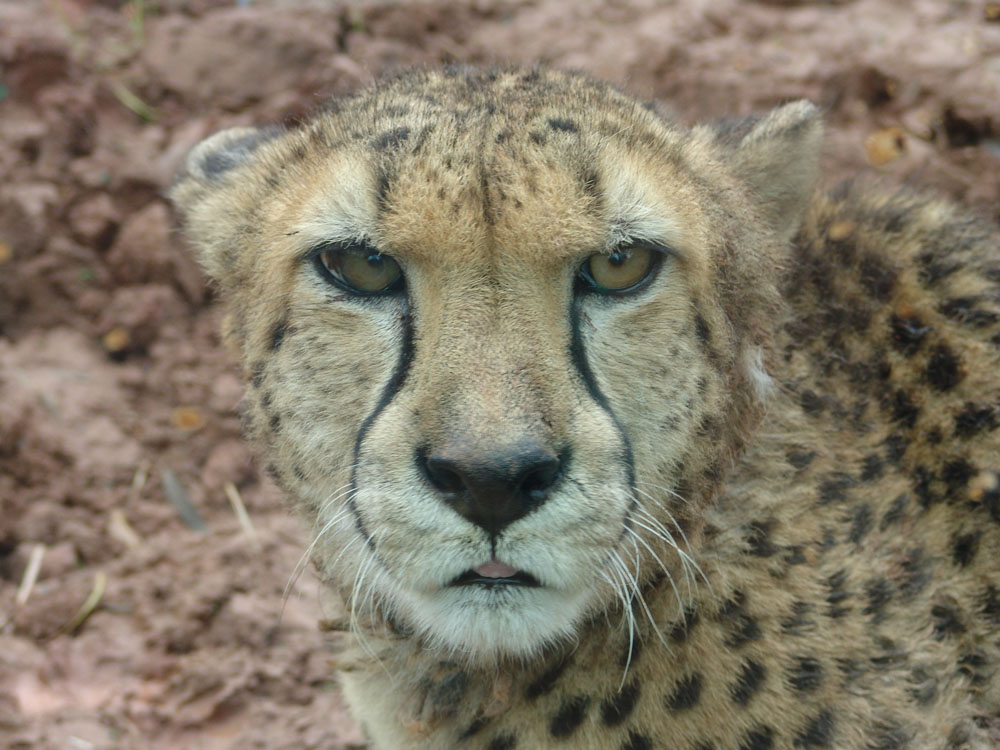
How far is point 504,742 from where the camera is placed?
8.03 ft

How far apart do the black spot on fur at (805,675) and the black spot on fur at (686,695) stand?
0.19 meters

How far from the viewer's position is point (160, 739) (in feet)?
11.3

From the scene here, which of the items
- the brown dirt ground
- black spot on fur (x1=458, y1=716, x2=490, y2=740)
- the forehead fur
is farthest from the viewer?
the brown dirt ground

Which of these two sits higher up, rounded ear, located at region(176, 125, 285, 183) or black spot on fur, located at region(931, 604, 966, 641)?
rounded ear, located at region(176, 125, 285, 183)

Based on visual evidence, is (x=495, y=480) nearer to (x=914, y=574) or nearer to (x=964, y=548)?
(x=914, y=574)

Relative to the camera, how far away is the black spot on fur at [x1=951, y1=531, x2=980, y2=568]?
2615 mm

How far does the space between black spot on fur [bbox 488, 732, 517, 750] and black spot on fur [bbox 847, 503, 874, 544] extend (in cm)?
85

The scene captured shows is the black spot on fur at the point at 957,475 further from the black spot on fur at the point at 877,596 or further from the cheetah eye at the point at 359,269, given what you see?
the cheetah eye at the point at 359,269

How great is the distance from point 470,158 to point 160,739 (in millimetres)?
2178

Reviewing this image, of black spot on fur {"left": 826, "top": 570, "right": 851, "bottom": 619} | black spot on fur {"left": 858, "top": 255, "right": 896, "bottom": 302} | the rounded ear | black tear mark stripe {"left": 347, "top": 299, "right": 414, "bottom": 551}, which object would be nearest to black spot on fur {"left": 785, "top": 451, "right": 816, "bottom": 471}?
black spot on fur {"left": 826, "top": 570, "right": 851, "bottom": 619}

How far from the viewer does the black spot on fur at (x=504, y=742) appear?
95.8 inches

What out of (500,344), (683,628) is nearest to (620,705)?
(683,628)

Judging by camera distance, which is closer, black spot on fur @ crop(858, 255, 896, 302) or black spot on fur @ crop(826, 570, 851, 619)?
black spot on fur @ crop(826, 570, 851, 619)

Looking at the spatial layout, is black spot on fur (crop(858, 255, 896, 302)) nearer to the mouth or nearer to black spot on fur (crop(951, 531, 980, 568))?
black spot on fur (crop(951, 531, 980, 568))
